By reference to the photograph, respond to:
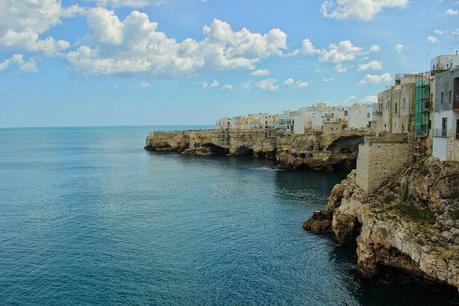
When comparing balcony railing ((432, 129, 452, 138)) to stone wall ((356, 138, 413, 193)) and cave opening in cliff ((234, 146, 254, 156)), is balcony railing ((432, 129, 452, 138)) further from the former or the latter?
cave opening in cliff ((234, 146, 254, 156))

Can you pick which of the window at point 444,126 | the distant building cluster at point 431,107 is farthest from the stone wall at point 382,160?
the window at point 444,126

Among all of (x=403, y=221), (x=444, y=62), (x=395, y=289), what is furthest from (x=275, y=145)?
(x=403, y=221)

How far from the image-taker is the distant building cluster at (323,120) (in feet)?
285

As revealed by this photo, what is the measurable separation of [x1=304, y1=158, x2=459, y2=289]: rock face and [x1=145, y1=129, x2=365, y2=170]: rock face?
160ft

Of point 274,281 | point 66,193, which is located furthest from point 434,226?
point 66,193

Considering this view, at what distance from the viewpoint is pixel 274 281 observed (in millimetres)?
30531

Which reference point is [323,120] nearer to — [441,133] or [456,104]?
[441,133]

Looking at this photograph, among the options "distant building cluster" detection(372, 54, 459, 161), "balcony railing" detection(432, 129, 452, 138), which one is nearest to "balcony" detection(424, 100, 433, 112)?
"distant building cluster" detection(372, 54, 459, 161)

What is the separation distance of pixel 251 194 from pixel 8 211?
29.3 metres

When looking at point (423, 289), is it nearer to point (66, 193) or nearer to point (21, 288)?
point (21, 288)

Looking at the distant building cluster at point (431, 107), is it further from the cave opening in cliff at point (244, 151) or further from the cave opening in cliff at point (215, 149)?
the cave opening in cliff at point (215, 149)

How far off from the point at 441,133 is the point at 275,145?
7961 centimetres

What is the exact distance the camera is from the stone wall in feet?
118

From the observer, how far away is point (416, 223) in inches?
1056
